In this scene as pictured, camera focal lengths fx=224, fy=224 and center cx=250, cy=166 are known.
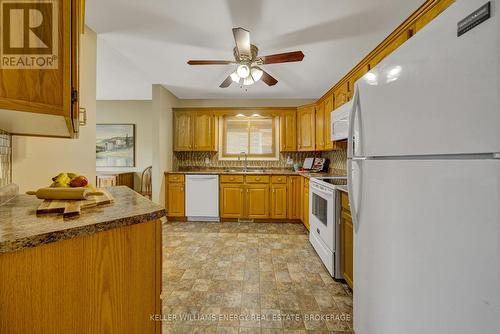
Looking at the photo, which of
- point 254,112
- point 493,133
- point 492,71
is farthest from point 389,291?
point 254,112

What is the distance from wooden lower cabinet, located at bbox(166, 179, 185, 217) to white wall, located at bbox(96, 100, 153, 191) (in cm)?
144

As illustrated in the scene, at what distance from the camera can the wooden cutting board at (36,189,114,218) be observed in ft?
2.88

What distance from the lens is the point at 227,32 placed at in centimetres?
218

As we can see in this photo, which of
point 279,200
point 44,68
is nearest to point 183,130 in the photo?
point 279,200

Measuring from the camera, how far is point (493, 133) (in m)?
0.55

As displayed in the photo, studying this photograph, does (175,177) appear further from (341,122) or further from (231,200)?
(341,122)

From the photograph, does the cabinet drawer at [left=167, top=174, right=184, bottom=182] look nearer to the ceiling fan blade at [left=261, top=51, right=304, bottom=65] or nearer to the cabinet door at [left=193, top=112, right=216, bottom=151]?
the cabinet door at [left=193, top=112, right=216, bottom=151]

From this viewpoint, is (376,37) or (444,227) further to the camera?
(376,37)

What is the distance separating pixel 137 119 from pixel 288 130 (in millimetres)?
3432

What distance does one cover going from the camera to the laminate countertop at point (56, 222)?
633mm

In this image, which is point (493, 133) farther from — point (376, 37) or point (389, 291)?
point (376, 37)

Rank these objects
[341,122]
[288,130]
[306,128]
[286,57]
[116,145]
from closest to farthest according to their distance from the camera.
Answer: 1. [286,57]
2. [341,122]
3. [306,128]
4. [288,130]
5. [116,145]

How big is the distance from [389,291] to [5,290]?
1324mm

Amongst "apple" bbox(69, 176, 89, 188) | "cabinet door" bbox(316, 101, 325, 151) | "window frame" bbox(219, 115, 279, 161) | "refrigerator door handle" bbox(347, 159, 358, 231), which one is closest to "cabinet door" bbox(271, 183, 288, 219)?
"window frame" bbox(219, 115, 279, 161)
